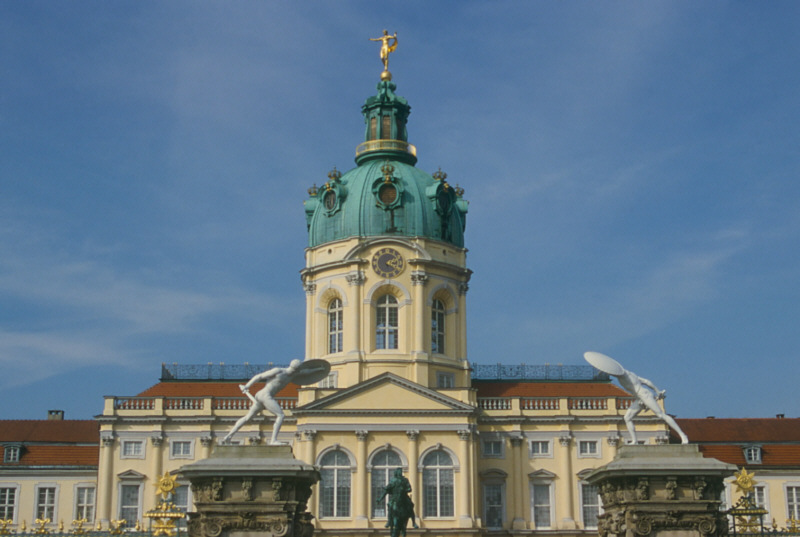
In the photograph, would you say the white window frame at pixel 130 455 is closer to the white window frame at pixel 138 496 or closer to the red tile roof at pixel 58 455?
the white window frame at pixel 138 496

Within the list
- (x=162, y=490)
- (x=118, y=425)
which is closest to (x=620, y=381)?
(x=162, y=490)

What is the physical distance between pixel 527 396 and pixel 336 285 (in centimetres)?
1431

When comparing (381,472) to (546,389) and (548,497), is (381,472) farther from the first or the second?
(546,389)

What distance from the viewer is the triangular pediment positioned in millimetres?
68062

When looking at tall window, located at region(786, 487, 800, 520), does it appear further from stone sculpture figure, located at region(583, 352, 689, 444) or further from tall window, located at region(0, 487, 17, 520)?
tall window, located at region(0, 487, 17, 520)

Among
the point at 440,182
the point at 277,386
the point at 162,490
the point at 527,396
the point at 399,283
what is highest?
the point at 440,182

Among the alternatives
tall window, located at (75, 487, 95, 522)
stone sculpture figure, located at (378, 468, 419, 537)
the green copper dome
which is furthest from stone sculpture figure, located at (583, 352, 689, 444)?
tall window, located at (75, 487, 95, 522)

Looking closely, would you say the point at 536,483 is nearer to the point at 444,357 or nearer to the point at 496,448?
the point at 496,448

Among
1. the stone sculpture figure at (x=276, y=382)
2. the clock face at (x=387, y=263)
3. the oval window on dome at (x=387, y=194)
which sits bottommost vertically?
the stone sculpture figure at (x=276, y=382)

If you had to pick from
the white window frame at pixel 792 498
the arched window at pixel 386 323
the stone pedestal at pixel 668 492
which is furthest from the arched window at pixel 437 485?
the stone pedestal at pixel 668 492

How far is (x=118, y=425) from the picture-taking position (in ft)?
234

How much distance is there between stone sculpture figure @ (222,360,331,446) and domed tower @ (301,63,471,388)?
32881 mm

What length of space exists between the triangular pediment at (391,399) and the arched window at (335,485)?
9.69 ft

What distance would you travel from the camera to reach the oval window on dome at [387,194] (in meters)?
74.1
